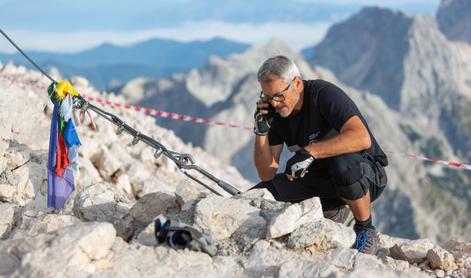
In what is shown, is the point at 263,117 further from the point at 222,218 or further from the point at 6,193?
the point at 6,193

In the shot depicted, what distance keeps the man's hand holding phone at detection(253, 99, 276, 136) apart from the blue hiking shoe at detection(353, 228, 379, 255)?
5.56 feet

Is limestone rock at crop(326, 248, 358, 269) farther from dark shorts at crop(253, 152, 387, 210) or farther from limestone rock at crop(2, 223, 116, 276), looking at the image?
limestone rock at crop(2, 223, 116, 276)

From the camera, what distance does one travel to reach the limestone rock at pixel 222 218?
6375 mm

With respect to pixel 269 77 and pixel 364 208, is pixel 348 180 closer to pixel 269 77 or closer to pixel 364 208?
pixel 364 208

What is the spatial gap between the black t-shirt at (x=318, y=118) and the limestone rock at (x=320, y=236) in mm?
1179

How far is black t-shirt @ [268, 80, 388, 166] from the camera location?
22.5 ft

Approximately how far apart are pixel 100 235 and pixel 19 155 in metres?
4.96

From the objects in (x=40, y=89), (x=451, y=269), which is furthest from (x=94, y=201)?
(x=40, y=89)

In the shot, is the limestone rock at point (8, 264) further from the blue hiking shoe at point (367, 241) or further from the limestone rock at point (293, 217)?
the blue hiking shoe at point (367, 241)

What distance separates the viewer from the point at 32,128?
11.8m

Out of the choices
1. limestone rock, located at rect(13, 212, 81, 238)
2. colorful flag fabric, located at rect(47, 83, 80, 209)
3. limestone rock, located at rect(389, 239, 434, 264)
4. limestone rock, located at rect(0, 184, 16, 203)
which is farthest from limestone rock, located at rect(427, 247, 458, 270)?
limestone rock, located at rect(0, 184, 16, 203)

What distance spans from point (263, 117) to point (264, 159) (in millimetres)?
713

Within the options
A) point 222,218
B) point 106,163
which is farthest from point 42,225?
point 106,163

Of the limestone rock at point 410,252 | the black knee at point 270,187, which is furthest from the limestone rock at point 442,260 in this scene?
the black knee at point 270,187
